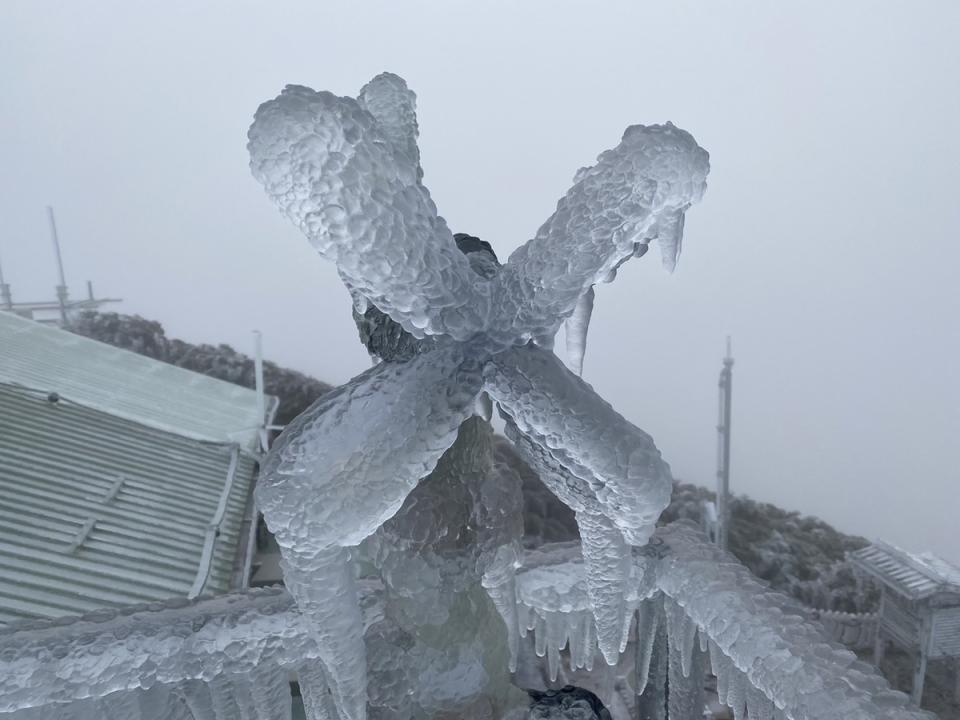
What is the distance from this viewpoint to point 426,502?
24.1 inches

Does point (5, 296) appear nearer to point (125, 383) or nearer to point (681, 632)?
point (125, 383)

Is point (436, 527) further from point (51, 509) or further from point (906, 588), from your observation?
point (906, 588)

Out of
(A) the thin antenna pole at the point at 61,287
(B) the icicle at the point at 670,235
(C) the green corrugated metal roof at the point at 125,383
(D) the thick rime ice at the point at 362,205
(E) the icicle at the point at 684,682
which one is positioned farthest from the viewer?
(A) the thin antenna pole at the point at 61,287

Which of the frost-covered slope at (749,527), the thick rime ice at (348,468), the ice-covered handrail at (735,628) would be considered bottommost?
the frost-covered slope at (749,527)

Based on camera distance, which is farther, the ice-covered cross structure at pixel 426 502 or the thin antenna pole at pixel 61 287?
the thin antenna pole at pixel 61 287

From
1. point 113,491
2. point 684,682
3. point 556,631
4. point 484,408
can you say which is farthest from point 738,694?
point 113,491

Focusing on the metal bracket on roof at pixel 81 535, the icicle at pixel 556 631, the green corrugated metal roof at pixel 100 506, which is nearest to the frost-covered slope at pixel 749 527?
the green corrugated metal roof at pixel 100 506

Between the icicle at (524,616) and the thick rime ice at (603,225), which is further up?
the thick rime ice at (603,225)

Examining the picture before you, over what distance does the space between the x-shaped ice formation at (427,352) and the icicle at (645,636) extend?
246 mm

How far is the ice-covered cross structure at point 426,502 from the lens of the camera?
0.48 meters

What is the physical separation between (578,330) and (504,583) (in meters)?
0.25

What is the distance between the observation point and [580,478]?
0.55m

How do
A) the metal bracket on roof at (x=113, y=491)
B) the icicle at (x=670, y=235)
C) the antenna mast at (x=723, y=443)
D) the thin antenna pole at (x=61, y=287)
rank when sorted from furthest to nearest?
the thin antenna pole at (x=61, y=287) → the antenna mast at (x=723, y=443) → the metal bracket on roof at (x=113, y=491) → the icicle at (x=670, y=235)

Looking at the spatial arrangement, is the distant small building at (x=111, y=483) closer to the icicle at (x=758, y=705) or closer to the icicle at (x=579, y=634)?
the icicle at (x=579, y=634)
